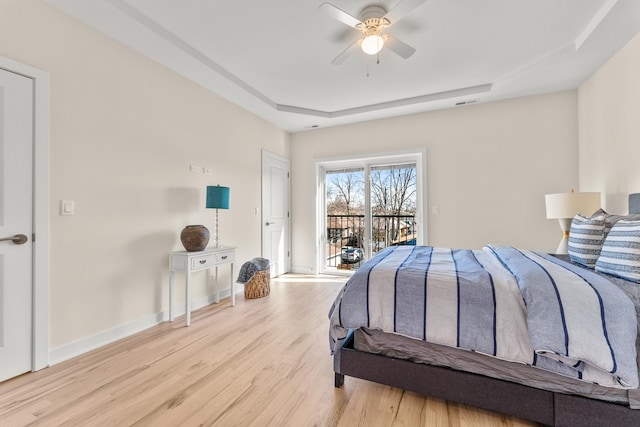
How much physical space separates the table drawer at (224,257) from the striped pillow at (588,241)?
3.21 m

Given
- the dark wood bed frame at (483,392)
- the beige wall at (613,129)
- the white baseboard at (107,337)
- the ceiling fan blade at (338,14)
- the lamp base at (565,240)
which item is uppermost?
the ceiling fan blade at (338,14)

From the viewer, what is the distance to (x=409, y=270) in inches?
66.2

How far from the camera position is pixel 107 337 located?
7.64ft

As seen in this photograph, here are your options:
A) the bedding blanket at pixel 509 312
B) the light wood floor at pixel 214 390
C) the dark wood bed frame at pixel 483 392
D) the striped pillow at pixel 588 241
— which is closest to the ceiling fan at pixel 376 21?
the bedding blanket at pixel 509 312

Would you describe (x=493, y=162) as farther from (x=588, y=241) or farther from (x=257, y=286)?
(x=257, y=286)

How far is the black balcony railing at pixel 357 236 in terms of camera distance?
441 centimetres

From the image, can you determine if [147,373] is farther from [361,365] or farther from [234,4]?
[234,4]

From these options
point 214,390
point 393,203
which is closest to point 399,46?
point 393,203

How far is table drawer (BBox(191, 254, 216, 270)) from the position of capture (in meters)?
2.77

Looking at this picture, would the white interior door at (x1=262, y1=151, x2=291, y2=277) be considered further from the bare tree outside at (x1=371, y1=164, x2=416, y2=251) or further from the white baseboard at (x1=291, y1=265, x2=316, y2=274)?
the bare tree outside at (x1=371, y1=164, x2=416, y2=251)

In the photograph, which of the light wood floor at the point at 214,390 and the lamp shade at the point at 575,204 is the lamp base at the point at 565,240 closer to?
the lamp shade at the point at 575,204

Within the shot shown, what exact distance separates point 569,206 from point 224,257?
3.61m

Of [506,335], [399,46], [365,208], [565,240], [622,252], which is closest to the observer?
[506,335]

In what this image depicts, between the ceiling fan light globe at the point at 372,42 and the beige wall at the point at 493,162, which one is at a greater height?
the ceiling fan light globe at the point at 372,42
